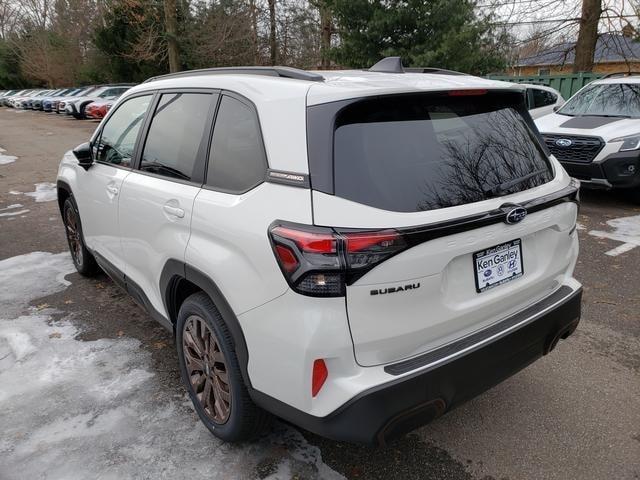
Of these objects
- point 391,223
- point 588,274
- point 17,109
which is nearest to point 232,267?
point 391,223

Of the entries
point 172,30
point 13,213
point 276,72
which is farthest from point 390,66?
point 172,30

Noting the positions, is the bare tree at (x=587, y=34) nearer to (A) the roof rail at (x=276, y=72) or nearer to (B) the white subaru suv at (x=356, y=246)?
(B) the white subaru suv at (x=356, y=246)

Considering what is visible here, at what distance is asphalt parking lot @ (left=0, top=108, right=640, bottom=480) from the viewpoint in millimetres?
2559

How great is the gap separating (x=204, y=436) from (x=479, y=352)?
150 cm

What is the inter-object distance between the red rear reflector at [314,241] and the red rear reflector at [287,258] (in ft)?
0.16

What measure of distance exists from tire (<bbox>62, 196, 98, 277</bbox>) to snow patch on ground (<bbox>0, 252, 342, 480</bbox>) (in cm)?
97

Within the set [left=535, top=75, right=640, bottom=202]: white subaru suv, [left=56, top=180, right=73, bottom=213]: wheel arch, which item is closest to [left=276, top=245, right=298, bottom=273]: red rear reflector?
[left=56, top=180, right=73, bottom=213]: wheel arch

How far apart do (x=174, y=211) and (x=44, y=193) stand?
24.6 feet

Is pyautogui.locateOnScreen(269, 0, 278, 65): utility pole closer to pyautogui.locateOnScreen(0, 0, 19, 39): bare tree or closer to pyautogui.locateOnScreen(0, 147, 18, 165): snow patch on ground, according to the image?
pyautogui.locateOnScreen(0, 147, 18, 165): snow patch on ground

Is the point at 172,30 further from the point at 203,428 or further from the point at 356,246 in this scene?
the point at 356,246

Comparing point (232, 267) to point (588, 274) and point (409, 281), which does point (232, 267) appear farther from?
point (588, 274)

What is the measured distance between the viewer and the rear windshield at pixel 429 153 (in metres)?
2.06

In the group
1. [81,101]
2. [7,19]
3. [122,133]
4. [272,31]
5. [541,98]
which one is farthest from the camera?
[7,19]

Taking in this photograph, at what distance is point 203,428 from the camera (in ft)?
9.30
